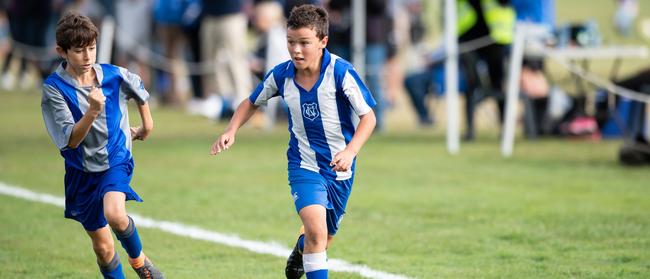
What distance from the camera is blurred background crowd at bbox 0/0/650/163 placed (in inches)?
586

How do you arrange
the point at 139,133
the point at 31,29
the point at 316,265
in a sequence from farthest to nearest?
1. the point at 31,29
2. the point at 139,133
3. the point at 316,265

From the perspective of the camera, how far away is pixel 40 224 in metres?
8.95

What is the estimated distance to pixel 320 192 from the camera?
245 inches

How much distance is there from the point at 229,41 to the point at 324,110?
40.0 ft

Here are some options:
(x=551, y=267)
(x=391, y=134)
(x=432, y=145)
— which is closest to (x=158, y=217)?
(x=551, y=267)

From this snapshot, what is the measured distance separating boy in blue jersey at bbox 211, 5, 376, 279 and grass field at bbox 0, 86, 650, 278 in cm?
92

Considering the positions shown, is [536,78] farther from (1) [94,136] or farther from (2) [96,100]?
(2) [96,100]

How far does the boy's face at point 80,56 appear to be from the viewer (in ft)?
19.9

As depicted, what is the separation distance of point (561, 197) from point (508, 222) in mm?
1490

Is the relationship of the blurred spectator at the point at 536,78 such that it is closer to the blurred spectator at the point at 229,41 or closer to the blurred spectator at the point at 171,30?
the blurred spectator at the point at 229,41

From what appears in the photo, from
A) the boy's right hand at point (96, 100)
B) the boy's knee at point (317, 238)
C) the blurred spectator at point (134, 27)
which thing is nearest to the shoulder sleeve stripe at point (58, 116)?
the boy's right hand at point (96, 100)

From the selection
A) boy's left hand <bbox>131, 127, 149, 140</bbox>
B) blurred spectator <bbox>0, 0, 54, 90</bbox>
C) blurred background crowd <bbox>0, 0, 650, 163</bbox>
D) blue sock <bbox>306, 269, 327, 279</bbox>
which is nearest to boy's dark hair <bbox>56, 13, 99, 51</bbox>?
boy's left hand <bbox>131, 127, 149, 140</bbox>

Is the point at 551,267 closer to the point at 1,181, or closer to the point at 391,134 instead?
the point at 1,181

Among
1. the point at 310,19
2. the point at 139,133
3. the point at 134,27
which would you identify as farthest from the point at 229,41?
the point at 310,19
